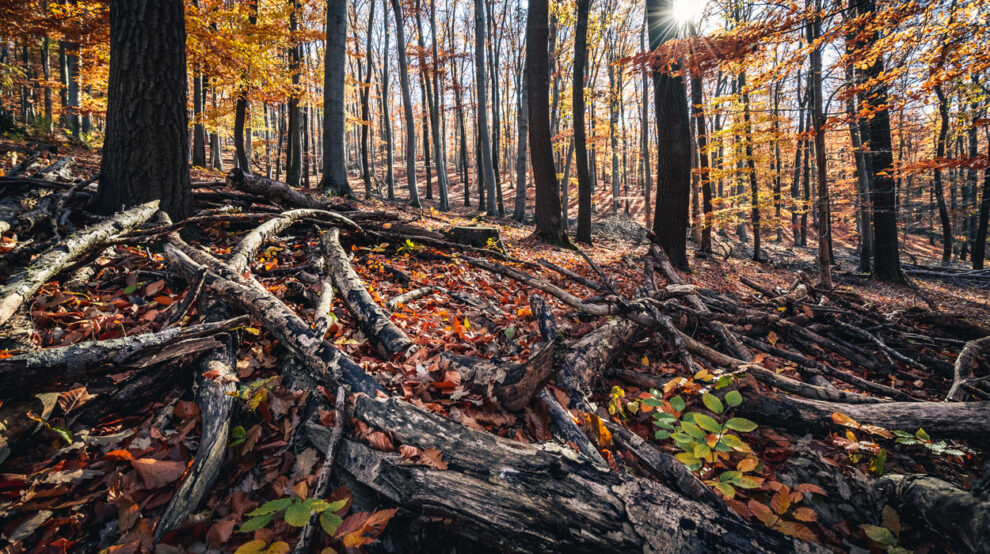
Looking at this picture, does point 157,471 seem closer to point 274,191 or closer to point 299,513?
point 299,513

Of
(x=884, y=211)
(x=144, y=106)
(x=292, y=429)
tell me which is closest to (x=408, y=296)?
(x=292, y=429)

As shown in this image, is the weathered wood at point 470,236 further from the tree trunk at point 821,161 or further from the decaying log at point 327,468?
the tree trunk at point 821,161

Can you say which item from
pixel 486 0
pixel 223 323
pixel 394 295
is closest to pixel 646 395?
pixel 394 295

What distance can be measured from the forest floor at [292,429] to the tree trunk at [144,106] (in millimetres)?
686

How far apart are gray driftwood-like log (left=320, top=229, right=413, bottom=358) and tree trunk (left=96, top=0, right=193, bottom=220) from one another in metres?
1.75

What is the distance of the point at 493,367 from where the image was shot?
7.63 ft

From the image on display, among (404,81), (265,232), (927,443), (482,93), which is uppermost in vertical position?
(404,81)

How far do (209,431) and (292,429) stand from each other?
1.12 feet

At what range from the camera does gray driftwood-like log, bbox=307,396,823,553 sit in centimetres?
131

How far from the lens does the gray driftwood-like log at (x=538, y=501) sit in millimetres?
1311

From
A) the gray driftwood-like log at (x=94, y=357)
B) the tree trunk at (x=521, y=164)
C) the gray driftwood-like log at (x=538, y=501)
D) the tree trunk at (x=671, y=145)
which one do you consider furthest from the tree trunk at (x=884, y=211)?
the gray driftwood-like log at (x=94, y=357)

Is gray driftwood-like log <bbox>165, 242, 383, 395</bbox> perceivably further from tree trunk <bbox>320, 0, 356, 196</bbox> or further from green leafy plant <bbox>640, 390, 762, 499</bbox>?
tree trunk <bbox>320, 0, 356, 196</bbox>

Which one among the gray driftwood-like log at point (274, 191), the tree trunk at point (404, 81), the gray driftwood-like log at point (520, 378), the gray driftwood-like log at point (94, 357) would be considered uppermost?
the tree trunk at point (404, 81)

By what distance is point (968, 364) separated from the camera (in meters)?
3.39
